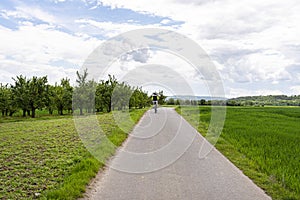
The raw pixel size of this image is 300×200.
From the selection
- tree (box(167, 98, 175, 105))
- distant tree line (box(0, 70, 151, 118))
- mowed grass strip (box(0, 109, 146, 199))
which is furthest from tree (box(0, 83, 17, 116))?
tree (box(167, 98, 175, 105))

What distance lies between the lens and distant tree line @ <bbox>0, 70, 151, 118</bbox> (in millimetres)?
34356

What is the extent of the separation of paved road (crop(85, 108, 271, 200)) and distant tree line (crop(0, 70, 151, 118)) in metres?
28.9

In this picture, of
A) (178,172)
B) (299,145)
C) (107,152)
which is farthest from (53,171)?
(299,145)

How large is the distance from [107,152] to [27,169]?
268 centimetres

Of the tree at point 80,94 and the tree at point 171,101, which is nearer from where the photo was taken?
the tree at point 80,94

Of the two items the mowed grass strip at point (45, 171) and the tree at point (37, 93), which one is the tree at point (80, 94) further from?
the mowed grass strip at point (45, 171)

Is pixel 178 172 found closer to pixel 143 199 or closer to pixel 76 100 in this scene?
pixel 143 199

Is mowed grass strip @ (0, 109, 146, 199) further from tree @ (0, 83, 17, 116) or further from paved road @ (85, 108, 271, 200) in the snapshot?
tree @ (0, 83, 17, 116)

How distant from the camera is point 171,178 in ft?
20.8

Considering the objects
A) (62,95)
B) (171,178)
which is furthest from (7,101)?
(171,178)

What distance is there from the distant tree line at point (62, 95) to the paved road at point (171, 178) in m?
28.9

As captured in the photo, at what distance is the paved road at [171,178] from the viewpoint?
17.2 ft

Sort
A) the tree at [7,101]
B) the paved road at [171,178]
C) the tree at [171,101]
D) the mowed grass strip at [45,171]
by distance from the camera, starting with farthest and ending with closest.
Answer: the tree at [171,101] < the tree at [7,101] < the mowed grass strip at [45,171] < the paved road at [171,178]

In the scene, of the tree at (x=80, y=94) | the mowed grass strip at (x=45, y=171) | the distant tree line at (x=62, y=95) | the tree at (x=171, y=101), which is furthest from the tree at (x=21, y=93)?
the tree at (x=171, y=101)
